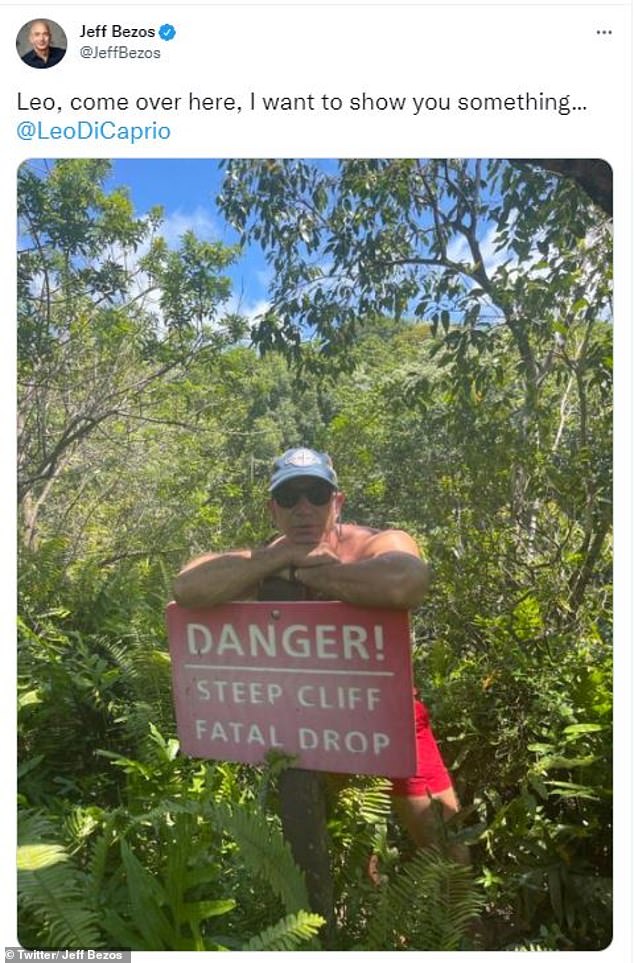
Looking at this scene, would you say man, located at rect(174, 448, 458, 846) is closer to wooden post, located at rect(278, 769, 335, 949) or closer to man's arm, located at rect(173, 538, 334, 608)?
man's arm, located at rect(173, 538, 334, 608)

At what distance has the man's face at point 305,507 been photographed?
2176 millimetres

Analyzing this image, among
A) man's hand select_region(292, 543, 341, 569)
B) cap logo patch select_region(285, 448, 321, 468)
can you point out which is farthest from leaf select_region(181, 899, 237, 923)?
cap logo patch select_region(285, 448, 321, 468)

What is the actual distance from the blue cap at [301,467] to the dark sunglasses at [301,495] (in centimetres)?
2

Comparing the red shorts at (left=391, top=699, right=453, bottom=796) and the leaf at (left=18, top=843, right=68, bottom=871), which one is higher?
the red shorts at (left=391, top=699, right=453, bottom=796)

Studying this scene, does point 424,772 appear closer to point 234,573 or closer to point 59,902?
point 234,573

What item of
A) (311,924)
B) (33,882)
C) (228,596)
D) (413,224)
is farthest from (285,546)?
(413,224)

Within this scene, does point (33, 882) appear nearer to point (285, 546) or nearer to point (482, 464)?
point (285, 546)

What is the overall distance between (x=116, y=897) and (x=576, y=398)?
7.60ft
